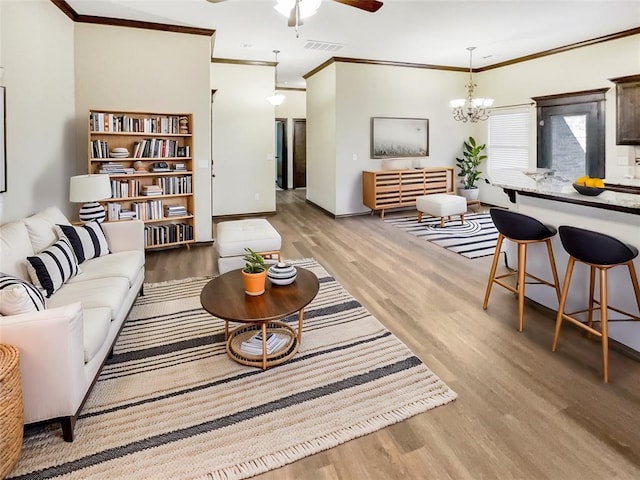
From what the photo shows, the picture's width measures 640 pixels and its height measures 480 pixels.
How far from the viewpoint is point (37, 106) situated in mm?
3855

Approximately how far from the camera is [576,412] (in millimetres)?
2145

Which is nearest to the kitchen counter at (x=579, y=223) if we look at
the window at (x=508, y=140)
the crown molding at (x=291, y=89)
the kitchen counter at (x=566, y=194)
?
the kitchen counter at (x=566, y=194)

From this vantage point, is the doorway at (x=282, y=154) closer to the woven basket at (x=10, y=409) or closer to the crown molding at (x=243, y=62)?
the crown molding at (x=243, y=62)

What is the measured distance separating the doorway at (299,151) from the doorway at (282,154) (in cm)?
25

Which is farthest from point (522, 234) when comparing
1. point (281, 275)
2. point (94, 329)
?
point (94, 329)

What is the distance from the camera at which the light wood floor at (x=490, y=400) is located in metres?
1.81

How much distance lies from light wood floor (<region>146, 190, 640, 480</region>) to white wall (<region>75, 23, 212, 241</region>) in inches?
83.9

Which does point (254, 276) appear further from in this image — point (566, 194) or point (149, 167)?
point (149, 167)

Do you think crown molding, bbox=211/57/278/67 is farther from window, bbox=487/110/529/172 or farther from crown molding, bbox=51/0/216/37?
window, bbox=487/110/529/172

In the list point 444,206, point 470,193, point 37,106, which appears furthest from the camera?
point 470,193

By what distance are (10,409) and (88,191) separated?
2800 mm

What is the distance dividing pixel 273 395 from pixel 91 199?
293 cm

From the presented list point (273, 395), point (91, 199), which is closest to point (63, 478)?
point (273, 395)

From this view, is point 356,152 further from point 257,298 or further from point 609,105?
point 257,298
